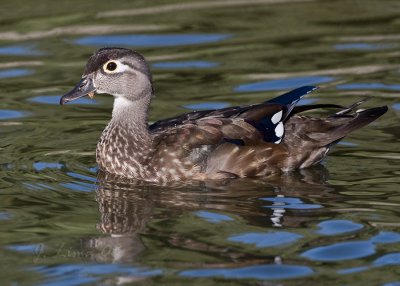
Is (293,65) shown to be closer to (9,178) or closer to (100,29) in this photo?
(100,29)

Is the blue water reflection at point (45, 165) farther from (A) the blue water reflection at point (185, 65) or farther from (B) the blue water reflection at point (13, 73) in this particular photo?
(A) the blue water reflection at point (185, 65)

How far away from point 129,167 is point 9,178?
3.68ft

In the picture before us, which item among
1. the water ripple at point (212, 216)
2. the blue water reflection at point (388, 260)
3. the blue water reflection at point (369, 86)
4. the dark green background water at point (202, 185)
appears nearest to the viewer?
the blue water reflection at point (388, 260)

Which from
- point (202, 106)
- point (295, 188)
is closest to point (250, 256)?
point (295, 188)

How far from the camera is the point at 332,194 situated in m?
9.76

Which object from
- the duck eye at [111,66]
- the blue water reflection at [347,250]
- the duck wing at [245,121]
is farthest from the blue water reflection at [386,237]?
the duck eye at [111,66]

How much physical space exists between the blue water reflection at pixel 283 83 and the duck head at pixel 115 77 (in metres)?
2.70

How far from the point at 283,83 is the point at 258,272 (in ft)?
20.4

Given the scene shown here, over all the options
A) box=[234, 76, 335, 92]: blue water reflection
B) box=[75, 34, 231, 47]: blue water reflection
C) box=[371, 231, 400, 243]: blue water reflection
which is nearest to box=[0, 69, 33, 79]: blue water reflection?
box=[75, 34, 231, 47]: blue water reflection

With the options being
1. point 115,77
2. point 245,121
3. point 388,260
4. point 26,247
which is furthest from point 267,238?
point 115,77

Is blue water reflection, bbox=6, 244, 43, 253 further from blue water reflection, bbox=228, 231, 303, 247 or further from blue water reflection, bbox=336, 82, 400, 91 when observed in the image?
blue water reflection, bbox=336, 82, 400, 91

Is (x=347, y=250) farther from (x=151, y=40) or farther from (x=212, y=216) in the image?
(x=151, y=40)

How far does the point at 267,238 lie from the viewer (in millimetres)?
8492

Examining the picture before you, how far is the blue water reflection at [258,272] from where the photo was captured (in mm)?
7680
